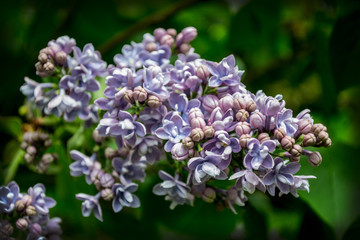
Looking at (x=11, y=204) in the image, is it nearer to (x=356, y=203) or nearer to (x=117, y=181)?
(x=117, y=181)

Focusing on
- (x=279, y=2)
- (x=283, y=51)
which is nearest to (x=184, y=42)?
(x=279, y=2)

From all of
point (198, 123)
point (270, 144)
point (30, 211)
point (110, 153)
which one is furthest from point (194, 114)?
point (30, 211)

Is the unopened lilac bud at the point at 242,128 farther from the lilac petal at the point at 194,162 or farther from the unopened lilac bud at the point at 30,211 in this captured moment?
the unopened lilac bud at the point at 30,211

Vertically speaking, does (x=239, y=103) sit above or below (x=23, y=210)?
above

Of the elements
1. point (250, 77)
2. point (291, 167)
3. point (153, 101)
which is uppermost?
point (153, 101)

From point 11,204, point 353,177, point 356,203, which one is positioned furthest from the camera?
point 356,203

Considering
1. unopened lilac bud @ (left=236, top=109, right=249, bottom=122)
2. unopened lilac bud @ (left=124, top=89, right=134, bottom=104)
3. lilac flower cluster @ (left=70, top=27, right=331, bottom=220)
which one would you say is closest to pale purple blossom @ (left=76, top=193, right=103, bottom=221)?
lilac flower cluster @ (left=70, top=27, right=331, bottom=220)

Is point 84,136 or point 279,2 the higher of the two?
point 279,2

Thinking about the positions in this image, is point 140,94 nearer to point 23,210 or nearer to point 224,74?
point 224,74
